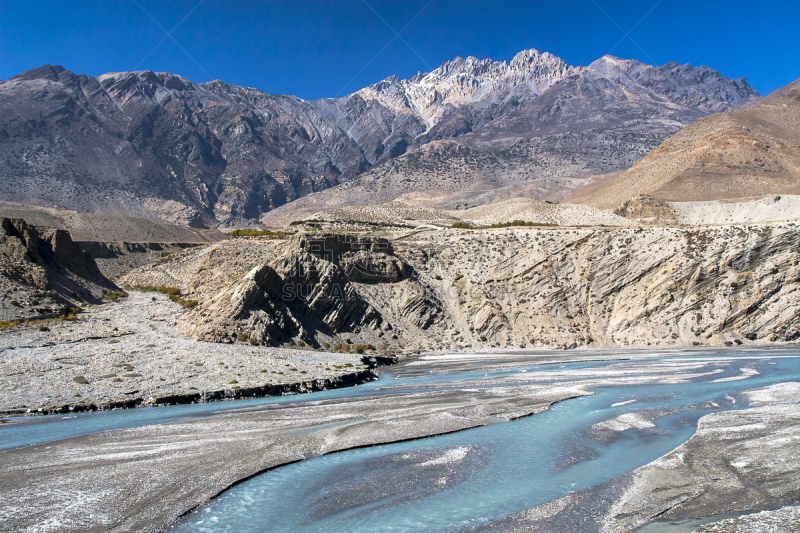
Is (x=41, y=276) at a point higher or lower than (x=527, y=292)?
higher

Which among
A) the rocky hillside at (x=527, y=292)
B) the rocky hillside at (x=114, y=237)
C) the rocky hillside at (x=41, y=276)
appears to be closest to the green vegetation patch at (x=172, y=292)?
the rocky hillside at (x=527, y=292)

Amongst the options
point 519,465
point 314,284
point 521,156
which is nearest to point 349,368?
point 314,284

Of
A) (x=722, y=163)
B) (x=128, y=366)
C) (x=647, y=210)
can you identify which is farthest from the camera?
(x=722, y=163)

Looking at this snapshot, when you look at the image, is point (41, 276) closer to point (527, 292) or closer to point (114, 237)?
point (527, 292)

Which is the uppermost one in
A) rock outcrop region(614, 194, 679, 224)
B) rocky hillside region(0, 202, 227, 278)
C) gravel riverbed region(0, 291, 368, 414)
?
rocky hillside region(0, 202, 227, 278)

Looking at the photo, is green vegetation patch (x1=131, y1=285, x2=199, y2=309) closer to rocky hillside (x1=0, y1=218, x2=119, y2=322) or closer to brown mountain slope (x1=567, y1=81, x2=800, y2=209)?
rocky hillside (x1=0, y1=218, x2=119, y2=322)

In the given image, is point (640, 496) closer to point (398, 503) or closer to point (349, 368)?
point (398, 503)

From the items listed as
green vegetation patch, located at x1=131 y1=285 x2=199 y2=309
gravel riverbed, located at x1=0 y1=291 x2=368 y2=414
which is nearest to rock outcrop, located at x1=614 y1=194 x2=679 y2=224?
green vegetation patch, located at x1=131 y1=285 x2=199 y2=309

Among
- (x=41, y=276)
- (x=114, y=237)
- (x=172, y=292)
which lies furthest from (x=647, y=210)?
(x=114, y=237)
